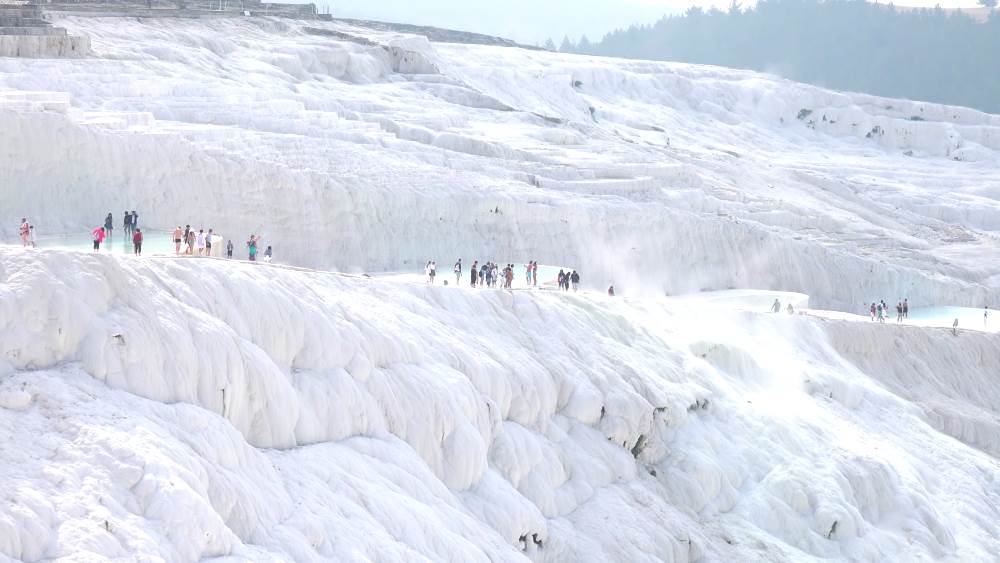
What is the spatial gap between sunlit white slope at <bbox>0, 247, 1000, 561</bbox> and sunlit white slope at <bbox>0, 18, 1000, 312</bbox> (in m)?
5.60

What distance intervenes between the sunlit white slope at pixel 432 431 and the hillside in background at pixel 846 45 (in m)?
86.5

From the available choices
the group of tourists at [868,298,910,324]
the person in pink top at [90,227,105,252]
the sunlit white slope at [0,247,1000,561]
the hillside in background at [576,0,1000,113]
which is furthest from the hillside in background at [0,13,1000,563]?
the hillside in background at [576,0,1000,113]

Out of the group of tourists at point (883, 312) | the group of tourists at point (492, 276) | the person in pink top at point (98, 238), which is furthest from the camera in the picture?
the group of tourists at point (883, 312)

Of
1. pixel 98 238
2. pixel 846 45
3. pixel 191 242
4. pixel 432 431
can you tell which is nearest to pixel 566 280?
pixel 191 242

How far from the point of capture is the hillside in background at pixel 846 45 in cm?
11338

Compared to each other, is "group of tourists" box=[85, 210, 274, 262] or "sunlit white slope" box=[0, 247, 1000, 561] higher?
"group of tourists" box=[85, 210, 274, 262]

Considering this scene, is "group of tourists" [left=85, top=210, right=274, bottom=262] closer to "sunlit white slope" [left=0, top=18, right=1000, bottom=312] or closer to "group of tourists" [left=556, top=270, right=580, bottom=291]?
"sunlit white slope" [left=0, top=18, right=1000, bottom=312]

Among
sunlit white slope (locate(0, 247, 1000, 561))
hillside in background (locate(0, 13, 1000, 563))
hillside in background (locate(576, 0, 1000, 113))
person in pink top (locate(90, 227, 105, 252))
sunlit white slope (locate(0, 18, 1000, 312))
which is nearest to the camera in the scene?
sunlit white slope (locate(0, 247, 1000, 561))

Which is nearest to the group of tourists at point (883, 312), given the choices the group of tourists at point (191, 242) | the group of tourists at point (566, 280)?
the group of tourists at point (566, 280)

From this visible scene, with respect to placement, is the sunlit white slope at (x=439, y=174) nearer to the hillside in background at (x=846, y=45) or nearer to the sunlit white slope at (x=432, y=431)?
the sunlit white slope at (x=432, y=431)

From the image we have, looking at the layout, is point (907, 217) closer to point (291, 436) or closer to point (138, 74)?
point (138, 74)

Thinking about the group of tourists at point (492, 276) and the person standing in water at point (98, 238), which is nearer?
the person standing in water at point (98, 238)

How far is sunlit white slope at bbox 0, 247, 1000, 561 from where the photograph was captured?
13457 millimetres

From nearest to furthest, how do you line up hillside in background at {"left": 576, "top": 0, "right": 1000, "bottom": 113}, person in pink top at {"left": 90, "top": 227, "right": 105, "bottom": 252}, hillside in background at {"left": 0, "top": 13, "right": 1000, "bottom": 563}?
hillside in background at {"left": 0, "top": 13, "right": 1000, "bottom": 563}
person in pink top at {"left": 90, "top": 227, "right": 105, "bottom": 252}
hillside in background at {"left": 576, "top": 0, "right": 1000, "bottom": 113}
